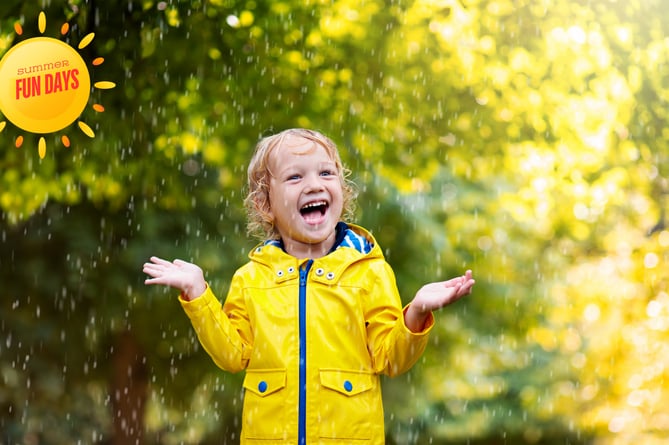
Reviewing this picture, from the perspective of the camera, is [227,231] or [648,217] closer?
[227,231]

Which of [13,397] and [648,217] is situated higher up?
[648,217]

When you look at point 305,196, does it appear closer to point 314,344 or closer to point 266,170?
point 266,170

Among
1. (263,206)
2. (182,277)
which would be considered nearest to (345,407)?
(182,277)

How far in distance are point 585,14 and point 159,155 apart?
3.39m

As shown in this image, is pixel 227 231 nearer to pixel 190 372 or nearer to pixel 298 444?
pixel 190 372

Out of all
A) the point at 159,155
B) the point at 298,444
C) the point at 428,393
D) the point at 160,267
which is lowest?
the point at 298,444

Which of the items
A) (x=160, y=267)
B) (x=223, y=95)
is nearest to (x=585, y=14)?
(x=223, y=95)

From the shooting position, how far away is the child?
283 centimetres

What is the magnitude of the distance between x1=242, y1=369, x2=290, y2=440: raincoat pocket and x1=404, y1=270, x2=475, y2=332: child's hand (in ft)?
1.43

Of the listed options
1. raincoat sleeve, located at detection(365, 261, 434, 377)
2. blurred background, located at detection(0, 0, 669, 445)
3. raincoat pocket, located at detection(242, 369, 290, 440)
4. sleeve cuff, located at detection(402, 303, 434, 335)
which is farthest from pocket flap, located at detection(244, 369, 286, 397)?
blurred background, located at detection(0, 0, 669, 445)

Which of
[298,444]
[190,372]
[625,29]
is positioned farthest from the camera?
[190,372]

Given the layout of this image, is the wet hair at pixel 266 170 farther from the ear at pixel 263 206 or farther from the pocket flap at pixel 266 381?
the pocket flap at pixel 266 381

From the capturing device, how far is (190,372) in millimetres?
7508

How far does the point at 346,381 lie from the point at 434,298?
1.35 ft
